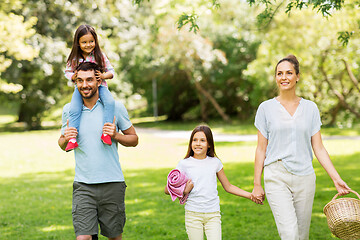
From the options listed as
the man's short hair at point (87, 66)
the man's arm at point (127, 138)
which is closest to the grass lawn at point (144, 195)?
the man's arm at point (127, 138)

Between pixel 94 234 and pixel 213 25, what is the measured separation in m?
28.9

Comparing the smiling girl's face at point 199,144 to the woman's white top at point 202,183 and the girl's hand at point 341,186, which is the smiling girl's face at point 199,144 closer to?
the woman's white top at point 202,183

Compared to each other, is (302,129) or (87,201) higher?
(302,129)

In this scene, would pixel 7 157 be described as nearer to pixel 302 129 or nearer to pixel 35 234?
pixel 35 234

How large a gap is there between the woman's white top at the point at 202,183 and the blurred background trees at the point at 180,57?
1274 centimetres

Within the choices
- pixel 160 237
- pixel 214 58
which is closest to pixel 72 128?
pixel 160 237

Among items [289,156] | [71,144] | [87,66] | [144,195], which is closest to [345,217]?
[289,156]

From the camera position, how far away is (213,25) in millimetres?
31609

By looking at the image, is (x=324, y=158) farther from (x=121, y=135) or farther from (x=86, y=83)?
(x=86, y=83)

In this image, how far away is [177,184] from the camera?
410 cm

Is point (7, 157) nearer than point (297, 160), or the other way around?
point (297, 160)

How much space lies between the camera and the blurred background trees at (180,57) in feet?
67.2

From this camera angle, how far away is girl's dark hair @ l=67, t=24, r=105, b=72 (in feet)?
13.5

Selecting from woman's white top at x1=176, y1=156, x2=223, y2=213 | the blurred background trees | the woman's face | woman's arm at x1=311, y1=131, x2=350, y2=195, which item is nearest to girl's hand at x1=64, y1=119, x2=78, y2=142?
woman's white top at x1=176, y1=156, x2=223, y2=213
